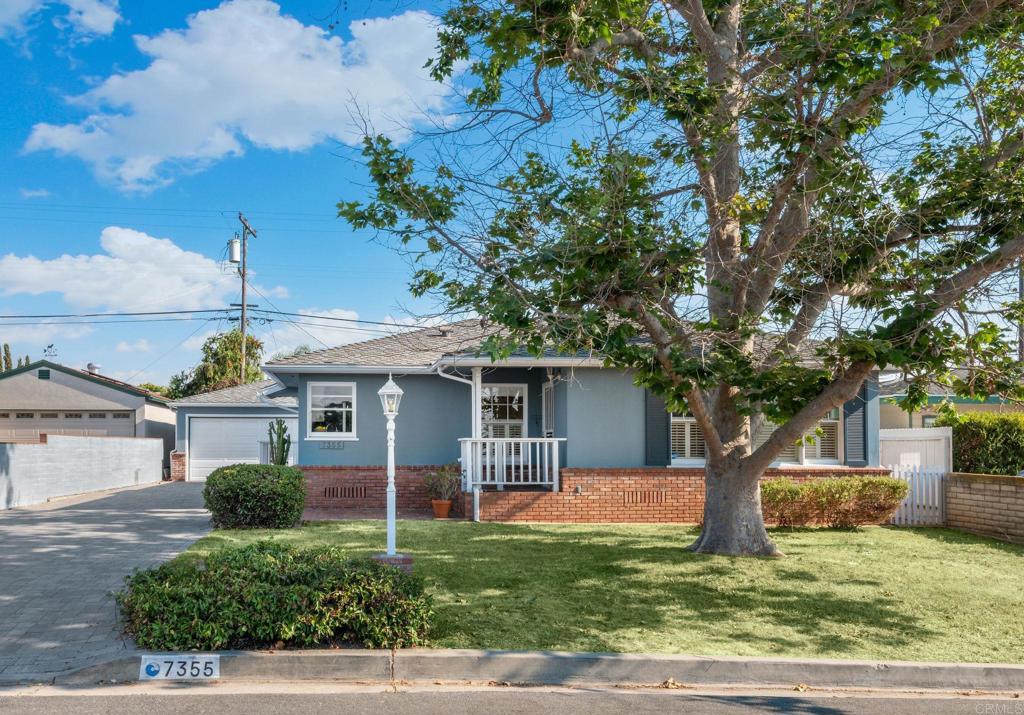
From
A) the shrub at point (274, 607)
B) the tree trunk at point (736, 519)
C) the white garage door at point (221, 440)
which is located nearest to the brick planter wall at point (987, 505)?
the tree trunk at point (736, 519)

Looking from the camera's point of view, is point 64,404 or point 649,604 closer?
point 649,604

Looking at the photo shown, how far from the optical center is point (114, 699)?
18.2 ft

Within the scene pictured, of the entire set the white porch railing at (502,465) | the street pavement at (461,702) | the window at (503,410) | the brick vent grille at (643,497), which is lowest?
the street pavement at (461,702)

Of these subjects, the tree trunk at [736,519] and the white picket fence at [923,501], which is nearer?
the tree trunk at [736,519]

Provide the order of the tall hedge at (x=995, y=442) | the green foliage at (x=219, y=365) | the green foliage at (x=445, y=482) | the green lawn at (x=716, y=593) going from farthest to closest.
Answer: the green foliage at (x=219, y=365), the tall hedge at (x=995, y=442), the green foliage at (x=445, y=482), the green lawn at (x=716, y=593)

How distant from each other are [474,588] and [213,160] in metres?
15.5

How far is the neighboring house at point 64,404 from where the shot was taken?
28406 millimetres

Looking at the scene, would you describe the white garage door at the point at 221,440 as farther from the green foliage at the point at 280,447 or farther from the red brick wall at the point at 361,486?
the red brick wall at the point at 361,486

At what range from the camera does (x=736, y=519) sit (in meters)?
10.5

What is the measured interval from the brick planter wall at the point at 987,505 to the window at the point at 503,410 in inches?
327

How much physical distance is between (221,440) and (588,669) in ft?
82.0

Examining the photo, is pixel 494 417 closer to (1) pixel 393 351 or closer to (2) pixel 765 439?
(1) pixel 393 351

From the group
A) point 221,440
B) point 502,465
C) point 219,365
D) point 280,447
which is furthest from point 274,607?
point 219,365

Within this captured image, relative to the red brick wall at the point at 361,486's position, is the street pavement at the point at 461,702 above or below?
below
